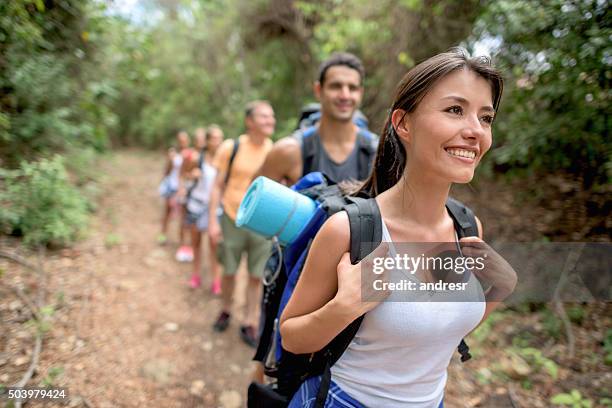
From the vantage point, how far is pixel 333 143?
8.63 ft

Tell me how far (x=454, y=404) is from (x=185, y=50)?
12467 millimetres

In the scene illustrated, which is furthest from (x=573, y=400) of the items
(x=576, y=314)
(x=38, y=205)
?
(x=38, y=205)

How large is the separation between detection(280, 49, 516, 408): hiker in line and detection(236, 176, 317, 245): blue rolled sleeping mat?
0.37 metres

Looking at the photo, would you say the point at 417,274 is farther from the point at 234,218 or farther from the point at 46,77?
the point at 46,77

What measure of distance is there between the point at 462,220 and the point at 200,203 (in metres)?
4.02

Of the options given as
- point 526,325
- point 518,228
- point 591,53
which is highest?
point 591,53

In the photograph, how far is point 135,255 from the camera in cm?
541

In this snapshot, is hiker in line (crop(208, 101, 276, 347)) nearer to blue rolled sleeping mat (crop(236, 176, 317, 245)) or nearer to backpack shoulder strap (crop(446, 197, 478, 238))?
blue rolled sleeping mat (crop(236, 176, 317, 245))

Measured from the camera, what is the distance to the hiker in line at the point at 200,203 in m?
4.79

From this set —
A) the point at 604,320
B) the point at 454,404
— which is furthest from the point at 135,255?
the point at 604,320

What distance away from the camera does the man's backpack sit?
127 cm

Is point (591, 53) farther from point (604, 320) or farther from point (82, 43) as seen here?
point (82, 43)

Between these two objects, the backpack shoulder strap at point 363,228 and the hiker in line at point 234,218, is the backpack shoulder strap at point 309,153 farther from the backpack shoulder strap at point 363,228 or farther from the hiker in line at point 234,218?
the hiker in line at point 234,218

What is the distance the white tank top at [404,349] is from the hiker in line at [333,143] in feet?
4.11
